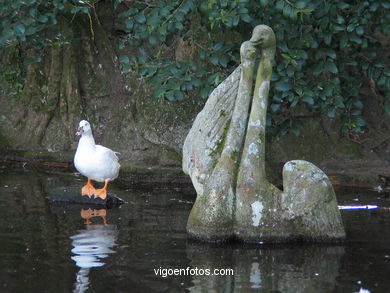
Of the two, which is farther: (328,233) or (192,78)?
(192,78)

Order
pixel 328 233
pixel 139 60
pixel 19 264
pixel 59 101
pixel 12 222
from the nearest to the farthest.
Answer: pixel 19 264 → pixel 328 233 → pixel 12 222 → pixel 139 60 → pixel 59 101

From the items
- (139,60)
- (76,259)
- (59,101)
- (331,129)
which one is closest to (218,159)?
(76,259)

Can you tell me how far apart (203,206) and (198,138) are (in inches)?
30.3

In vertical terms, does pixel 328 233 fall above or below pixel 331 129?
below

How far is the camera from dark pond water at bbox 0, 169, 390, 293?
22.1 feet

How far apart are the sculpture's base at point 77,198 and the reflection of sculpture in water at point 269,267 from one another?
2152mm

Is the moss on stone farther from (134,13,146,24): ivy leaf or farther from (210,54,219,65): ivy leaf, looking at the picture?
(134,13,146,24): ivy leaf

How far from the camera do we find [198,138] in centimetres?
850

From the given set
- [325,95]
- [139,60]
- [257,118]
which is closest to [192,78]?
[139,60]

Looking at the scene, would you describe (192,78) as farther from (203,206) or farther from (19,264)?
(19,264)

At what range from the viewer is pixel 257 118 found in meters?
8.27

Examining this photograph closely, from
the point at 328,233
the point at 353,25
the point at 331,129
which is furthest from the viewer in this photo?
the point at 331,129

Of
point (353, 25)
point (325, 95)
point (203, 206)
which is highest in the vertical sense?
point (353, 25)

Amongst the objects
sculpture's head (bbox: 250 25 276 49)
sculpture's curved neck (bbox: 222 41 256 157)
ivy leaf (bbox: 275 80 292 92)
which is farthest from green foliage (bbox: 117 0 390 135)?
sculpture's curved neck (bbox: 222 41 256 157)
